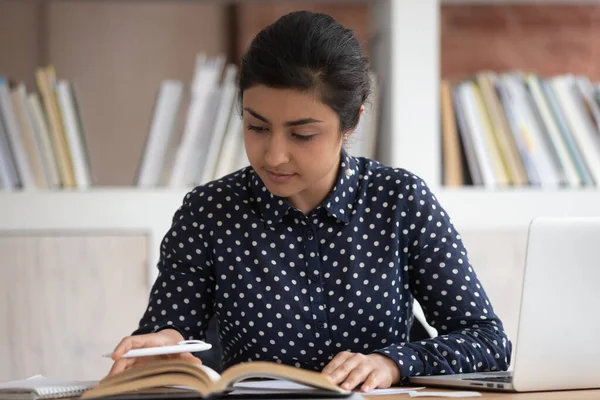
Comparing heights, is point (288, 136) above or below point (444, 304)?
above

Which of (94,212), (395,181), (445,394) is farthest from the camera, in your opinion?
(94,212)

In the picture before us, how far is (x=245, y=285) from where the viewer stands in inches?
62.2

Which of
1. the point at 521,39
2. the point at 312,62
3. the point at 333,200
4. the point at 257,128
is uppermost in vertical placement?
the point at 521,39

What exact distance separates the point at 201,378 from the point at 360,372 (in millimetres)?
265

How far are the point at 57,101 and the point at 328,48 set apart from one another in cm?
109

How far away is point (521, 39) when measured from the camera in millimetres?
2969

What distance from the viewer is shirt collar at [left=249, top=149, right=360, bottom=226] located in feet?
5.22

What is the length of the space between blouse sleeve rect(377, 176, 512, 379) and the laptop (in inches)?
8.5

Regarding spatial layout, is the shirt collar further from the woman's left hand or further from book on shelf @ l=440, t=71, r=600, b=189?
book on shelf @ l=440, t=71, r=600, b=189

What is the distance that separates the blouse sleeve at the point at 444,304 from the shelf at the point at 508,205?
2.62 feet

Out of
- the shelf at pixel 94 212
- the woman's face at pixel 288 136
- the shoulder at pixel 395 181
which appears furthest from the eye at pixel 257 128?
the shelf at pixel 94 212

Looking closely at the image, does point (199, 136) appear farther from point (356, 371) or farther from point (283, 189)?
point (356, 371)

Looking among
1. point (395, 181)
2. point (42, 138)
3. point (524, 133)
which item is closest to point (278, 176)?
point (395, 181)

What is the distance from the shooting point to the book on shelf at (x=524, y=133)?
2469 mm
